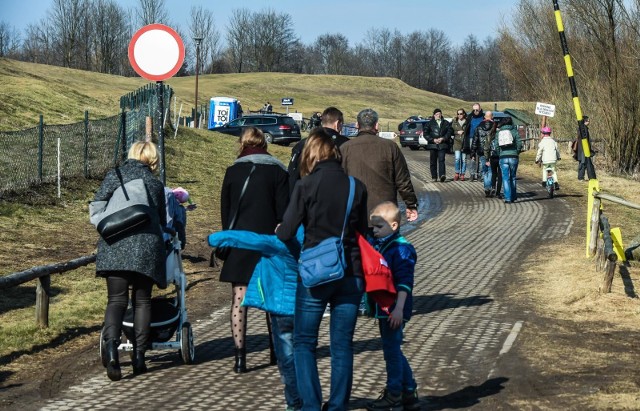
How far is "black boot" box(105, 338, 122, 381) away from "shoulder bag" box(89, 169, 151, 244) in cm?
71

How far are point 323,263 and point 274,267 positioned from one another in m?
0.62

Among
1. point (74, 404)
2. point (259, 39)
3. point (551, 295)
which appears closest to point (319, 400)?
point (74, 404)

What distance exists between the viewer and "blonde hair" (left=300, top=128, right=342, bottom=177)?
616cm

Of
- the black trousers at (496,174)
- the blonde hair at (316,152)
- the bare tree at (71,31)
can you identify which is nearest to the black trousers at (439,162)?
the black trousers at (496,174)

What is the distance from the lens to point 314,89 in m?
129

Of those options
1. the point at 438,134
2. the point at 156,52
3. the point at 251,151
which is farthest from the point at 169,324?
the point at 438,134

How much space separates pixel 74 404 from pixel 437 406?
234 cm

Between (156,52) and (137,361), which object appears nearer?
(137,361)

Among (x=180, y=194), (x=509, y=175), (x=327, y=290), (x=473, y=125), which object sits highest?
(x=473, y=125)

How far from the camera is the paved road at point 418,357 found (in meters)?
7.20

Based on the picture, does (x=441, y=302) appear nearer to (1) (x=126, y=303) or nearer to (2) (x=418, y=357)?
(2) (x=418, y=357)

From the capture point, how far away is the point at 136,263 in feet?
25.3

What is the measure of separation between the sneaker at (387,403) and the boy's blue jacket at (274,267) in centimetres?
84

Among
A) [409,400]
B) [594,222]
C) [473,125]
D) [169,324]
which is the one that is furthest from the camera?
[473,125]
